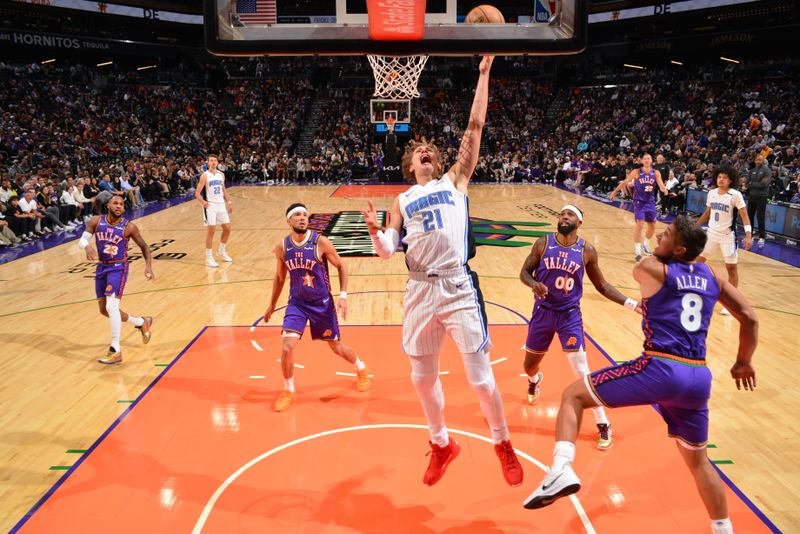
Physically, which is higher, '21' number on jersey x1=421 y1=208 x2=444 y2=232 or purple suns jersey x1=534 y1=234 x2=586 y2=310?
'21' number on jersey x1=421 y1=208 x2=444 y2=232

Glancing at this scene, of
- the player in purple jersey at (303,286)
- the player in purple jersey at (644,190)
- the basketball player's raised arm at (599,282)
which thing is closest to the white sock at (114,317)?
the player in purple jersey at (303,286)

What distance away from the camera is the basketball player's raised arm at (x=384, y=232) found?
3.45 metres

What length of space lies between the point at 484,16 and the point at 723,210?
17.3 feet

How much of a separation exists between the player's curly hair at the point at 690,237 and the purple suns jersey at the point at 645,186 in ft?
28.4

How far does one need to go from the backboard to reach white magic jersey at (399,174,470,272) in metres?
1.73

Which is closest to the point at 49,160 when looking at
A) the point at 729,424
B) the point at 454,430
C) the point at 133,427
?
the point at 133,427

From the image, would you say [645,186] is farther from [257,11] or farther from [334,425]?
[257,11]

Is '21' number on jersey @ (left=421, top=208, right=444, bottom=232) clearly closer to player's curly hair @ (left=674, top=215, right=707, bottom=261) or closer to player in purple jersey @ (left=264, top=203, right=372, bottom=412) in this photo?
player's curly hair @ (left=674, top=215, right=707, bottom=261)

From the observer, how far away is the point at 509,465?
3.79 m

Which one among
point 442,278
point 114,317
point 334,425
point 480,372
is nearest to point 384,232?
point 442,278

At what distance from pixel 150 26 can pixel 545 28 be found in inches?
1480

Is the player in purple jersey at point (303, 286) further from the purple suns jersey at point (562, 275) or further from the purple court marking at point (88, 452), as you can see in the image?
the purple suns jersey at point (562, 275)

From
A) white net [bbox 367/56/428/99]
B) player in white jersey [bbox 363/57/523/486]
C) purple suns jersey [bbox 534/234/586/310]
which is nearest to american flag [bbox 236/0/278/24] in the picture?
player in white jersey [bbox 363/57/523/486]

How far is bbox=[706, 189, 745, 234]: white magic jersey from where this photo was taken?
823 centimetres
